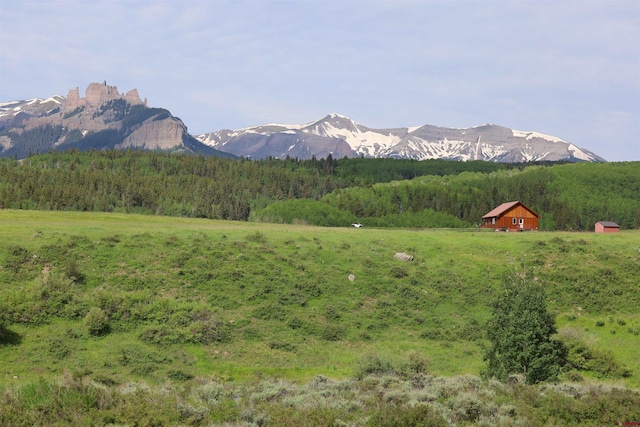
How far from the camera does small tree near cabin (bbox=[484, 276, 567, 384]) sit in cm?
2972

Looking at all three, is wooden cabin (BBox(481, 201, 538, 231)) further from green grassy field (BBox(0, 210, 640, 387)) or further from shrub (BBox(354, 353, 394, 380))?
shrub (BBox(354, 353, 394, 380))

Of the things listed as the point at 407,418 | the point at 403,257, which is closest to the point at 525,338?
the point at 407,418

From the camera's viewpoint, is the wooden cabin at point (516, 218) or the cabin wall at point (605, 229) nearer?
the cabin wall at point (605, 229)

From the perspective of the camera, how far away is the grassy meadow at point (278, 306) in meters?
33.8

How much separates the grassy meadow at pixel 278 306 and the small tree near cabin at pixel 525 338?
6.22 feet

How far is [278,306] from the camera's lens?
45938 millimetres

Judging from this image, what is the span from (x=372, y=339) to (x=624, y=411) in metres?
23.2

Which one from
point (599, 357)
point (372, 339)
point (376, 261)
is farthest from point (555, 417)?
point (376, 261)

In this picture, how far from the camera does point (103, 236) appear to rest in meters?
53.1

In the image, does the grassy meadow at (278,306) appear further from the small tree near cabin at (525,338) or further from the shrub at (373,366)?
the small tree near cabin at (525,338)

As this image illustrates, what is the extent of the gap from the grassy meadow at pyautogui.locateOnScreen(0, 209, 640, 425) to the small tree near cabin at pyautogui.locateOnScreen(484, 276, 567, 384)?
1.90m

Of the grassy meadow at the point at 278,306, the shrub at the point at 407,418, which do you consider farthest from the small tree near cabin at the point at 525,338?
the shrub at the point at 407,418

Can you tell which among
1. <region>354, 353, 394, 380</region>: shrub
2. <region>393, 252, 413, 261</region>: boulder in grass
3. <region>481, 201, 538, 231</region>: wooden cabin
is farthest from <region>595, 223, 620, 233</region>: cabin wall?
<region>354, 353, 394, 380</region>: shrub

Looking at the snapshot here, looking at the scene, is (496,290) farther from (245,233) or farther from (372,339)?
(245,233)
